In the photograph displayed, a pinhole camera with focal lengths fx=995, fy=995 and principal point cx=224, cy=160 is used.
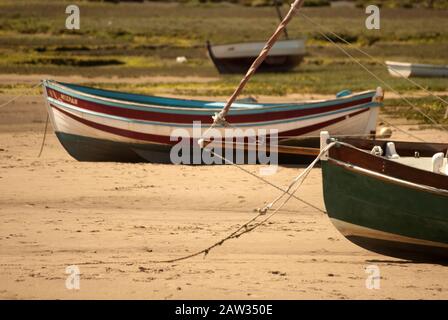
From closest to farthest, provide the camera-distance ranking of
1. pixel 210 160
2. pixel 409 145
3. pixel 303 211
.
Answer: pixel 409 145 → pixel 303 211 → pixel 210 160

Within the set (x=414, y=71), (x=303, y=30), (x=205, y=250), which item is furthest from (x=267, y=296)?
(x=303, y=30)

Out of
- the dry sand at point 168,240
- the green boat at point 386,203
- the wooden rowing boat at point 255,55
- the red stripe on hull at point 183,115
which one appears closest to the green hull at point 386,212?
the green boat at point 386,203

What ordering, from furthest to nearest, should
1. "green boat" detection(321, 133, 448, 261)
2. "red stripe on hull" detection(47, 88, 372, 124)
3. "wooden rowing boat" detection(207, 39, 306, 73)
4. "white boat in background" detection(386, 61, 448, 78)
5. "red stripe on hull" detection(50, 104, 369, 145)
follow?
"wooden rowing boat" detection(207, 39, 306, 73), "white boat in background" detection(386, 61, 448, 78), "red stripe on hull" detection(50, 104, 369, 145), "red stripe on hull" detection(47, 88, 372, 124), "green boat" detection(321, 133, 448, 261)

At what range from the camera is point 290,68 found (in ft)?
92.8

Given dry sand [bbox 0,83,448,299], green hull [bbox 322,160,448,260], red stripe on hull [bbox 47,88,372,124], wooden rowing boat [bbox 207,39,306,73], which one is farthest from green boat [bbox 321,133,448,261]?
wooden rowing boat [bbox 207,39,306,73]

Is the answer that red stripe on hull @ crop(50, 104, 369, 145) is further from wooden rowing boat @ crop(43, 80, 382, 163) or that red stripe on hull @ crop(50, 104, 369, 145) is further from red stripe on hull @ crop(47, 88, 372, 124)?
red stripe on hull @ crop(47, 88, 372, 124)

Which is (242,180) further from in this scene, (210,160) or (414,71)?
(414,71)

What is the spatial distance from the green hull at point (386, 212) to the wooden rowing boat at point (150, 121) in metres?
4.91

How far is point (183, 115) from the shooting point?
14.6 meters

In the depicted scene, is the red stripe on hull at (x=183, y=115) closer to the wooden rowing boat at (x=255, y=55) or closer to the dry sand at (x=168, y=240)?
the dry sand at (x=168, y=240)

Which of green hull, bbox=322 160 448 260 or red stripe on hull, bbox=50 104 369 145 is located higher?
red stripe on hull, bbox=50 104 369 145

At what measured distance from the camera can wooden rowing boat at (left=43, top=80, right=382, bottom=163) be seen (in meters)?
→ 14.7

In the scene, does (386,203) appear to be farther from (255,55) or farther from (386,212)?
(255,55)
